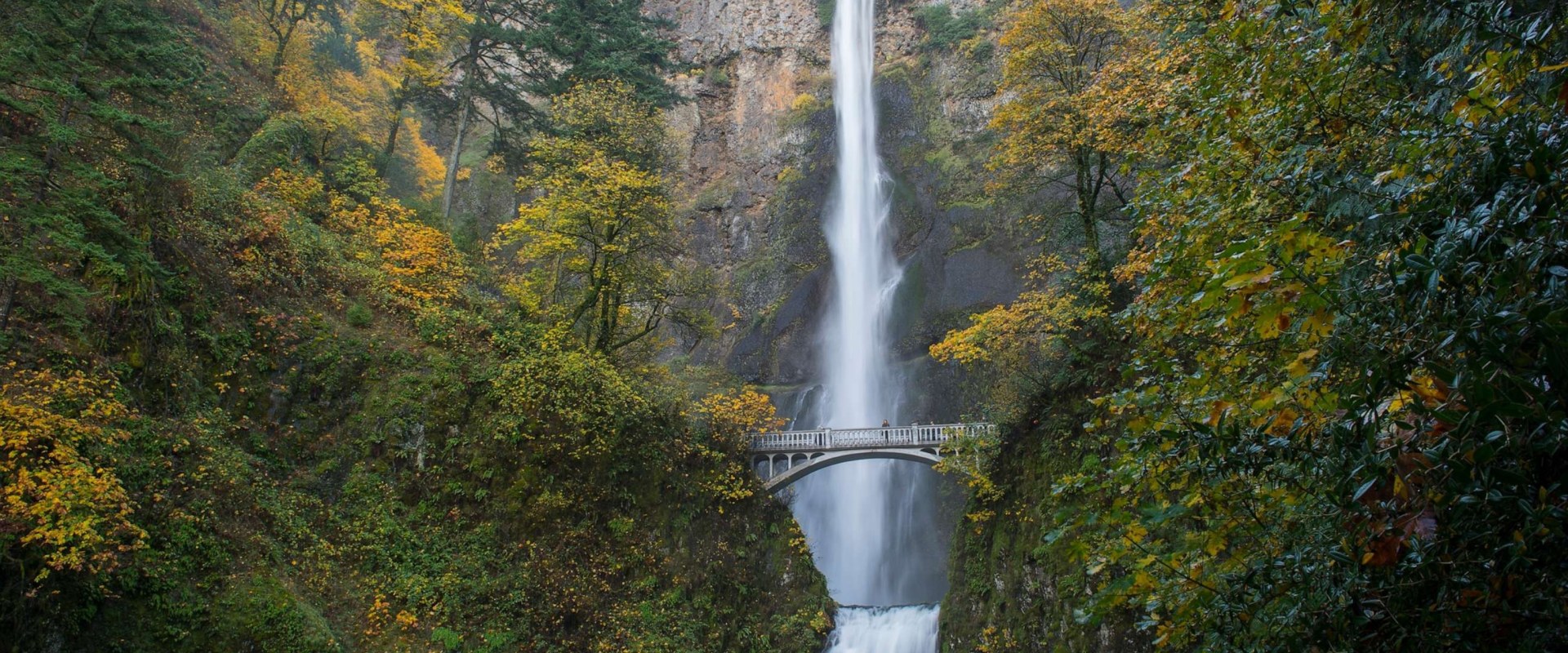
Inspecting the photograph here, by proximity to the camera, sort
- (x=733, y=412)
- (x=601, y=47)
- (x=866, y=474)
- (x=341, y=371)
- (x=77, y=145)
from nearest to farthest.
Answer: (x=77, y=145) < (x=341, y=371) < (x=733, y=412) < (x=601, y=47) < (x=866, y=474)

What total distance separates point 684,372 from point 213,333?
475 inches

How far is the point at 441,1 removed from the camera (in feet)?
63.9

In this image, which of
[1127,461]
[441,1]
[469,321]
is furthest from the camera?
[441,1]

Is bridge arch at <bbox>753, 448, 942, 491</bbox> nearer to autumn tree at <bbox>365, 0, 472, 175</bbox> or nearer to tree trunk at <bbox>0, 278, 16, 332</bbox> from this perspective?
autumn tree at <bbox>365, 0, 472, 175</bbox>

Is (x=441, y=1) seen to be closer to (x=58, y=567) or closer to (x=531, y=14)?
(x=531, y=14)

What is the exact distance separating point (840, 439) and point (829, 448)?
34.2 inches

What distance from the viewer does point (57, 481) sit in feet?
22.9

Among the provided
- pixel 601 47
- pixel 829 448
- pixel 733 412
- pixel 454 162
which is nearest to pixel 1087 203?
pixel 733 412

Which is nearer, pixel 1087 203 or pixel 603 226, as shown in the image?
pixel 1087 203

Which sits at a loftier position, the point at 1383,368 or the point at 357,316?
the point at 357,316

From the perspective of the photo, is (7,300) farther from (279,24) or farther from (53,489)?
(279,24)

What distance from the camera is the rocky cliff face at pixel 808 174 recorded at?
110ft

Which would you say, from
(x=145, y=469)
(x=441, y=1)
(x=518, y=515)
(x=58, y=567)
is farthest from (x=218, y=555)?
(x=441, y=1)

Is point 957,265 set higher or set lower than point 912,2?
lower
